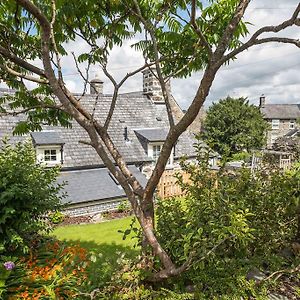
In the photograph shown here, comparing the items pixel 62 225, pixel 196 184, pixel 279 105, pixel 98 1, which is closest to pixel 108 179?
pixel 62 225

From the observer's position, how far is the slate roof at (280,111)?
47.5 metres

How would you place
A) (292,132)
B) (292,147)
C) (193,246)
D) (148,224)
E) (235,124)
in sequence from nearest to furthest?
(193,246), (148,224), (292,147), (235,124), (292,132)

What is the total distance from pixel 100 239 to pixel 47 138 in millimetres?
6968

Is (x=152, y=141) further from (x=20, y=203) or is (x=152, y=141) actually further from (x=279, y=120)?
(x=279, y=120)

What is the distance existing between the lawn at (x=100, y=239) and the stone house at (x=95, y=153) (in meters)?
1.25

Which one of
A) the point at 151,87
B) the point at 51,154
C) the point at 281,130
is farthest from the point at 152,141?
the point at 281,130

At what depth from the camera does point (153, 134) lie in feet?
53.3

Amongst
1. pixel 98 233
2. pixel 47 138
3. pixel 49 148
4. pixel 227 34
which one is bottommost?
pixel 98 233

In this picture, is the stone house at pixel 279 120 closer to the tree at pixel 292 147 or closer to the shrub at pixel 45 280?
the tree at pixel 292 147

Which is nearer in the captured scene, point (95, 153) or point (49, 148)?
point (49, 148)

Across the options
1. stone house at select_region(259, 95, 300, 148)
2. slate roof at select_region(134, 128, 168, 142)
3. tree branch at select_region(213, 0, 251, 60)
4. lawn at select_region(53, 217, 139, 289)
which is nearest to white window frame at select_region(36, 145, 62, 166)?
lawn at select_region(53, 217, 139, 289)

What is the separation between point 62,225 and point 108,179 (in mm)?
3335

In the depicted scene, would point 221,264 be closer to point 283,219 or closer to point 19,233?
point 283,219

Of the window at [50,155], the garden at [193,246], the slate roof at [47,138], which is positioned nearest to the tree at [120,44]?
the garden at [193,246]
